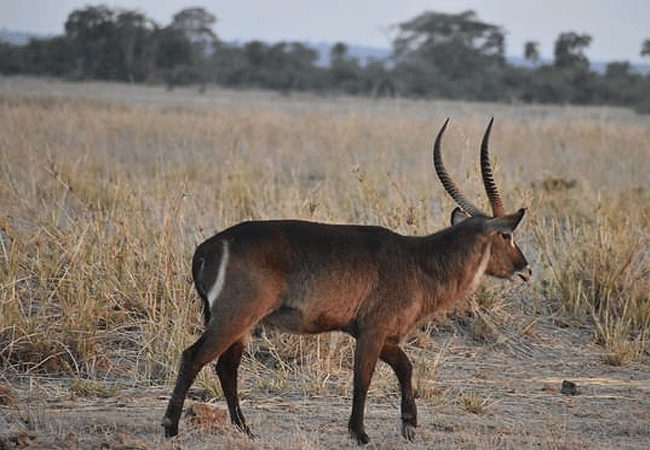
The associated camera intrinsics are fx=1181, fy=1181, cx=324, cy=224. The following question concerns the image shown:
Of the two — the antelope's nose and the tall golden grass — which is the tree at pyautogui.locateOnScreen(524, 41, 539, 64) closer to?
the tall golden grass

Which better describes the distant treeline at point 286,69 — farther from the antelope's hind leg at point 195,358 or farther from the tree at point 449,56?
the antelope's hind leg at point 195,358

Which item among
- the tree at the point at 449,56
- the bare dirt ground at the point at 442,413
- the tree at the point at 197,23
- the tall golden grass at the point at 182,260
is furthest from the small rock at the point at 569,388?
the tree at the point at 197,23

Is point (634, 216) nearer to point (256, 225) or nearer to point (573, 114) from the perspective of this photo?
point (256, 225)

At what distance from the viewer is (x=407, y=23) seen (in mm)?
55438

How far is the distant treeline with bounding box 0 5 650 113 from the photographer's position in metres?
37.6

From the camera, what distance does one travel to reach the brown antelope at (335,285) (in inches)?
230

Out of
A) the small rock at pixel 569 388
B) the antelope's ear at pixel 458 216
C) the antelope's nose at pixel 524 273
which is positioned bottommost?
the small rock at pixel 569 388

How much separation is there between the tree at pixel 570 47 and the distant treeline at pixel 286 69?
1.6 inches

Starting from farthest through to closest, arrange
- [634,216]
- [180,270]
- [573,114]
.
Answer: [573,114] → [634,216] → [180,270]

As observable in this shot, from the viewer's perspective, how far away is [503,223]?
652 centimetres

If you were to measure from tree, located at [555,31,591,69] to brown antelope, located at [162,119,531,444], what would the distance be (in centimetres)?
4006

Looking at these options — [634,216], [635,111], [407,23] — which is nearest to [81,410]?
[634,216]

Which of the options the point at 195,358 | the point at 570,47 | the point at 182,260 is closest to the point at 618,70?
the point at 570,47

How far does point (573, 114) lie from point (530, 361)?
66.7 feet
